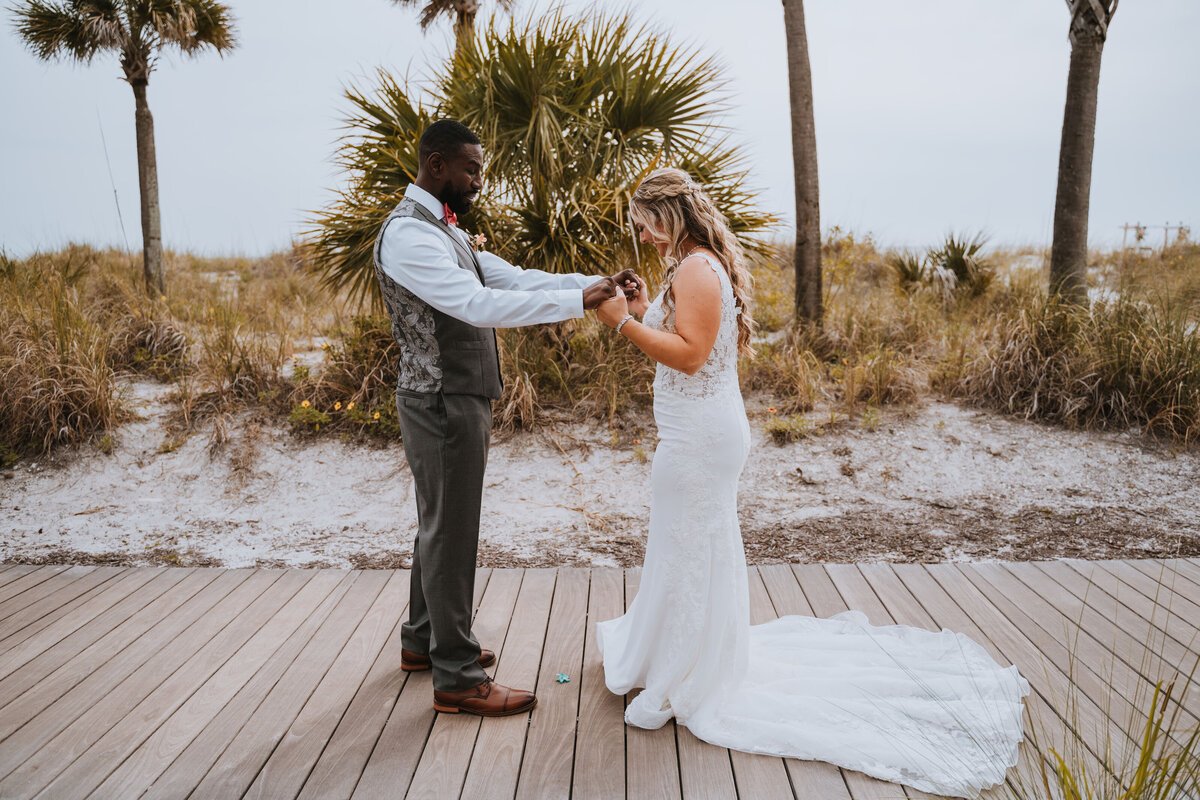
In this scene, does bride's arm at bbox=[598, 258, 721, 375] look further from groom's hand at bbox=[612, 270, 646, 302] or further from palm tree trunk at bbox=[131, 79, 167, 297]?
palm tree trunk at bbox=[131, 79, 167, 297]

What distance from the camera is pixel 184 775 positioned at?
95.0 inches

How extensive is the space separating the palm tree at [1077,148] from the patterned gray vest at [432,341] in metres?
5.47

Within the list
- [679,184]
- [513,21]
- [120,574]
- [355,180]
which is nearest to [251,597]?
[120,574]

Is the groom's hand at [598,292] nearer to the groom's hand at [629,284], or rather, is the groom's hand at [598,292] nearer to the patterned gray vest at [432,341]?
the groom's hand at [629,284]

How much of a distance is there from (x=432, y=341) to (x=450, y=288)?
0.77 feet

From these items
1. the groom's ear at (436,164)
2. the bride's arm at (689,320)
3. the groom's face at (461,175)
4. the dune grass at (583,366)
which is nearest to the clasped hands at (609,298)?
the bride's arm at (689,320)

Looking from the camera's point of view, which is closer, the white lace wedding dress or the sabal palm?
the white lace wedding dress

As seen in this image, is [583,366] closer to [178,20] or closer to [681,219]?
[681,219]

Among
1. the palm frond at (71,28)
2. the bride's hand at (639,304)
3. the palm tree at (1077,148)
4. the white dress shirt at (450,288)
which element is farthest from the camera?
the palm frond at (71,28)

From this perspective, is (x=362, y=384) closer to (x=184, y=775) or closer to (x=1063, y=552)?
(x=184, y=775)

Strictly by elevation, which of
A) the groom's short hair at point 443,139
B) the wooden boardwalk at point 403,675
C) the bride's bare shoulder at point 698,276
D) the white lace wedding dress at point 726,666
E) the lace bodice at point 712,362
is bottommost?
the wooden boardwalk at point 403,675

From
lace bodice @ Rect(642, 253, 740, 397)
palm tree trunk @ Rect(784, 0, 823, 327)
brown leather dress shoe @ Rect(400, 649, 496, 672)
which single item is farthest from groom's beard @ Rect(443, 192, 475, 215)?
palm tree trunk @ Rect(784, 0, 823, 327)

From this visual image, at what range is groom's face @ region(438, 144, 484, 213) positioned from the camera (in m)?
2.55

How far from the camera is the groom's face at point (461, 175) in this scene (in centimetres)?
255
